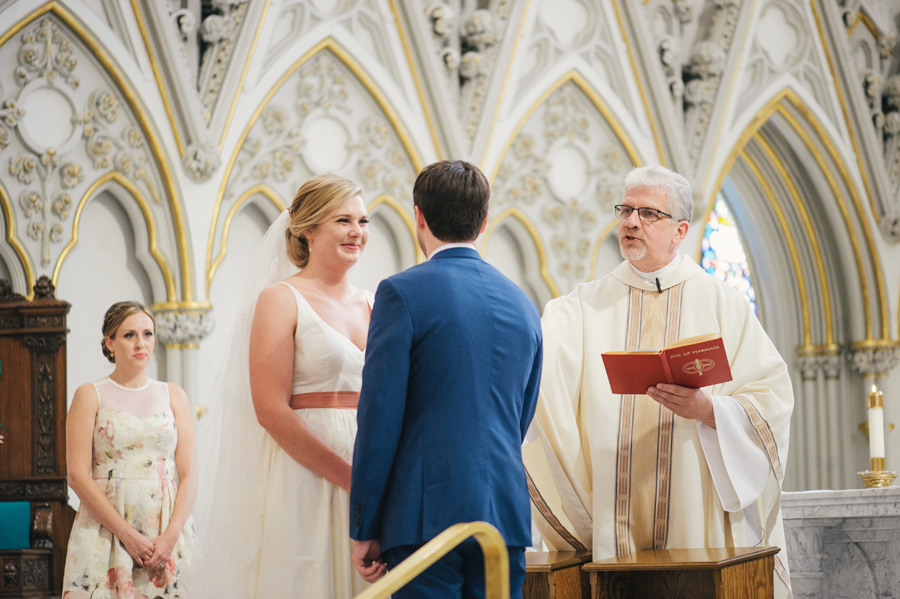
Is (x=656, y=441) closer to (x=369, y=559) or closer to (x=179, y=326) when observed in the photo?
(x=369, y=559)

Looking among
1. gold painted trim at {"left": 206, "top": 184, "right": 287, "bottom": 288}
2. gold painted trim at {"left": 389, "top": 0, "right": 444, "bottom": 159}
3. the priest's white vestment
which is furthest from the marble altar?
gold painted trim at {"left": 389, "top": 0, "right": 444, "bottom": 159}

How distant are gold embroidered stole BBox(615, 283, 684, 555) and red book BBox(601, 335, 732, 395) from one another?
34 centimetres

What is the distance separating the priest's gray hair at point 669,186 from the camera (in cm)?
341

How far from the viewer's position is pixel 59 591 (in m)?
4.98

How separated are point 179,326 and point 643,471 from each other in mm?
4022

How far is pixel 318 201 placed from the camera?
2.88m

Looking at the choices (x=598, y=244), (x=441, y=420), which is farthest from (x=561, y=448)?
(x=598, y=244)

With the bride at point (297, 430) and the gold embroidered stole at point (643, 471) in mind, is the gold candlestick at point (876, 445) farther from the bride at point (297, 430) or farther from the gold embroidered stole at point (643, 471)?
the bride at point (297, 430)

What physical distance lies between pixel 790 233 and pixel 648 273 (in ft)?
24.1

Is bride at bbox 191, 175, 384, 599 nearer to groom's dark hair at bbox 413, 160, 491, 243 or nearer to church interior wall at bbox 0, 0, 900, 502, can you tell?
groom's dark hair at bbox 413, 160, 491, 243

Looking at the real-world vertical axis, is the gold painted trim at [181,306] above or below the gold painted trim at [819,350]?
above

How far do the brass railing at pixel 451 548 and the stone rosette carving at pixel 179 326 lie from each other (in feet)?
15.5

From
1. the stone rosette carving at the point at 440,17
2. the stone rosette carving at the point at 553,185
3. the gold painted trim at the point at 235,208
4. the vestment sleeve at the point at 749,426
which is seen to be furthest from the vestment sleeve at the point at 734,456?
the stone rosette carving at the point at 440,17

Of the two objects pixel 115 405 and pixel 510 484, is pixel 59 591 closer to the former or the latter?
pixel 115 405
